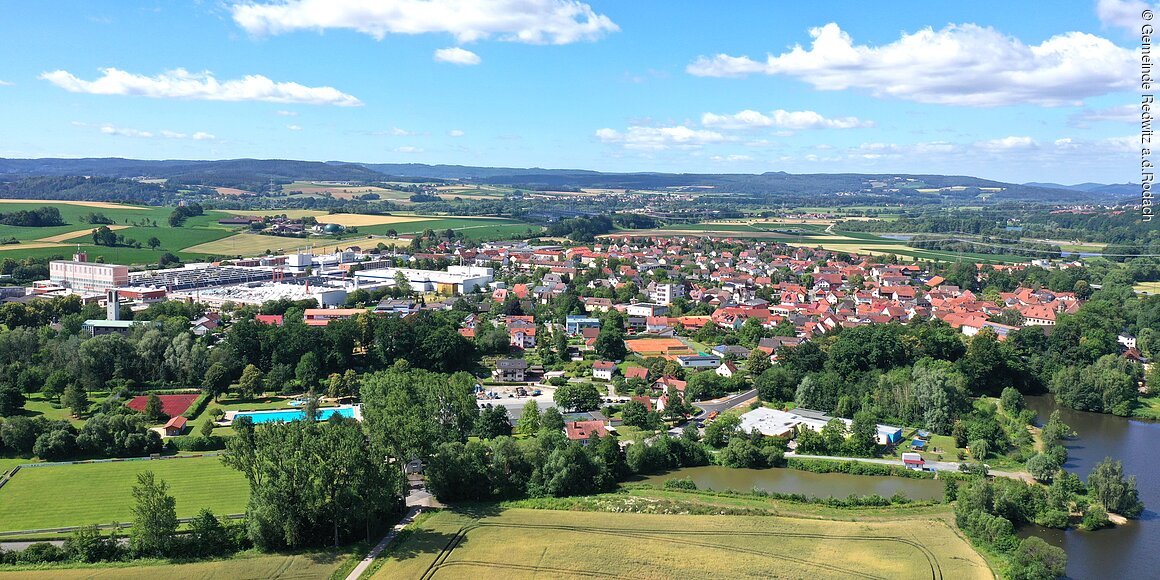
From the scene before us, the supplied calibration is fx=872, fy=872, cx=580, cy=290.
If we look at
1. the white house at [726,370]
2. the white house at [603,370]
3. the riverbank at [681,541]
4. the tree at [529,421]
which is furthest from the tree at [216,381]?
the white house at [726,370]

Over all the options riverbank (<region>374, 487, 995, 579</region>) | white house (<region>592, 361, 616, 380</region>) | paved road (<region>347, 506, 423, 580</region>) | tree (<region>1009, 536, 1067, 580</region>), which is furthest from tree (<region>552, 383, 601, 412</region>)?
tree (<region>1009, 536, 1067, 580</region>)

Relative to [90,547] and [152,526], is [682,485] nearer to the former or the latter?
[152,526]

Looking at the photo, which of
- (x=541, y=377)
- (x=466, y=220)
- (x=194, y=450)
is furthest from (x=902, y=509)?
(x=466, y=220)

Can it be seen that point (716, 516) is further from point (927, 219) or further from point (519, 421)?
point (927, 219)

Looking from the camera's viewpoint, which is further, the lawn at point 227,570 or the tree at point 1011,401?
the tree at point 1011,401

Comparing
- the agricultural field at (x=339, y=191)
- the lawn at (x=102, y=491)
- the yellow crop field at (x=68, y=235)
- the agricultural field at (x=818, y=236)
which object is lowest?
the lawn at (x=102, y=491)

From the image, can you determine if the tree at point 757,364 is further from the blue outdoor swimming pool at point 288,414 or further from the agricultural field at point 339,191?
the agricultural field at point 339,191
